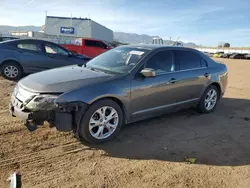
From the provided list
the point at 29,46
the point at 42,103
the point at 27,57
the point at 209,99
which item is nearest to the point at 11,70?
the point at 27,57

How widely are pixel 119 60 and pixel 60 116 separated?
179 centimetres

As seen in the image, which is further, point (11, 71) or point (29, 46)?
point (29, 46)

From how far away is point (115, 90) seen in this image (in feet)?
13.6

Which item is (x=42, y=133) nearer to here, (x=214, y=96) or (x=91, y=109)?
(x=91, y=109)

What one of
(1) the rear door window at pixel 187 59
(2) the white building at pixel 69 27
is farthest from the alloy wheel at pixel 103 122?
(2) the white building at pixel 69 27

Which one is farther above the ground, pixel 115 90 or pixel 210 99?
pixel 115 90

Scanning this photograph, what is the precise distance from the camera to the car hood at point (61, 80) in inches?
150

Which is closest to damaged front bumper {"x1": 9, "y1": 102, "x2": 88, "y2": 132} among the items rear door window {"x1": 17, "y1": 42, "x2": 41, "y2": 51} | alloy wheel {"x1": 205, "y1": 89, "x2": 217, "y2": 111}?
alloy wheel {"x1": 205, "y1": 89, "x2": 217, "y2": 111}

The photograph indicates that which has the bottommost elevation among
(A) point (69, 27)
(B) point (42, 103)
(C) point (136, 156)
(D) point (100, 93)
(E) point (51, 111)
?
(C) point (136, 156)

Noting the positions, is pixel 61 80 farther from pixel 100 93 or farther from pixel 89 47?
pixel 89 47

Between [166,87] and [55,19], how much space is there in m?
46.9

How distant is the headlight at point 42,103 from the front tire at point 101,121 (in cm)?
52

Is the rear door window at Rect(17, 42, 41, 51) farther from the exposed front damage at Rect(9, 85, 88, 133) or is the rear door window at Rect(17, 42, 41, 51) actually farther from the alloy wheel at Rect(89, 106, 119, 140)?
the alloy wheel at Rect(89, 106, 119, 140)

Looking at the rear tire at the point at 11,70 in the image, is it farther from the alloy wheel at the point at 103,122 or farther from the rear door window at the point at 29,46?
the alloy wheel at the point at 103,122
